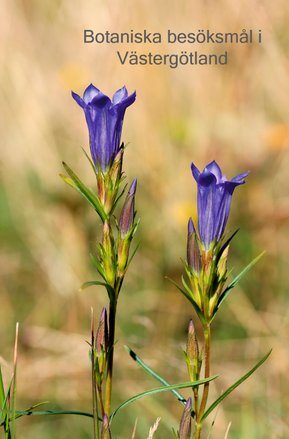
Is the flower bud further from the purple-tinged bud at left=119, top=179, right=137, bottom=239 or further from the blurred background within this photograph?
the blurred background

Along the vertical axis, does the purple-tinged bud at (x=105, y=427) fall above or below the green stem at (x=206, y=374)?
below

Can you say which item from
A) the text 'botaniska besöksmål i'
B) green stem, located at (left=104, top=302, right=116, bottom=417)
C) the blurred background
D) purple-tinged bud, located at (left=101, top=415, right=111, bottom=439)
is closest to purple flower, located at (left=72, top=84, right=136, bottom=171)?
green stem, located at (left=104, top=302, right=116, bottom=417)

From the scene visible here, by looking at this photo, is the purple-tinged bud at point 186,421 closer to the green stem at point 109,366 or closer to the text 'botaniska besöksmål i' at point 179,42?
the green stem at point 109,366

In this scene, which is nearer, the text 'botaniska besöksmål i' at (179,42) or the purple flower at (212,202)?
the purple flower at (212,202)

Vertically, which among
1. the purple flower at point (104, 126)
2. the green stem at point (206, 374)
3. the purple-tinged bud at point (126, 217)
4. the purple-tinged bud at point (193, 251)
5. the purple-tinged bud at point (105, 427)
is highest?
the purple flower at point (104, 126)

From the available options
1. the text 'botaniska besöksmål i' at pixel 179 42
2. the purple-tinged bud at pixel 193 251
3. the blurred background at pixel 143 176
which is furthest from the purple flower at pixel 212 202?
the text 'botaniska besöksmål i' at pixel 179 42

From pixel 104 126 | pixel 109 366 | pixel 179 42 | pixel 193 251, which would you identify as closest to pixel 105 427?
A: pixel 109 366

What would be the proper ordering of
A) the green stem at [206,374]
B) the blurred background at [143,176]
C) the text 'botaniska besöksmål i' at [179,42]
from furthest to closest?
the text 'botaniska besöksmål i' at [179,42], the blurred background at [143,176], the green stem at [206,374]

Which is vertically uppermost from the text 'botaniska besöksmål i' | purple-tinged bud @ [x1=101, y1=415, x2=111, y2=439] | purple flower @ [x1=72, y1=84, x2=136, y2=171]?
the text 'botaniska besöksmål i'
